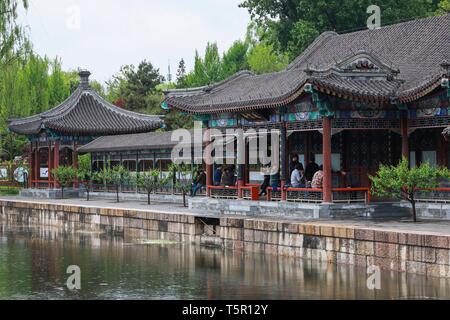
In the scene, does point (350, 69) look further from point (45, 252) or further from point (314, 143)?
point (45, 252)

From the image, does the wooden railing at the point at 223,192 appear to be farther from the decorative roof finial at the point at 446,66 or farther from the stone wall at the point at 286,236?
the decorative roof finial at the point at 446,66

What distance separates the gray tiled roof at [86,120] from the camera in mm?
53406

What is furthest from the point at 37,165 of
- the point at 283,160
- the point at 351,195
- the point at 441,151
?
the point at 441,151

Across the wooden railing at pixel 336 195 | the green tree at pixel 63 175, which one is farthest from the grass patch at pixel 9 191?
the wooden railing at pixel 336 195

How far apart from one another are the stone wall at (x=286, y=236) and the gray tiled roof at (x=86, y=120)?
35.4 ft

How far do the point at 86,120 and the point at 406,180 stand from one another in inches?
1182

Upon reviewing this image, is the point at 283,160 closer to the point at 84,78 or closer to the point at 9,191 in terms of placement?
the point at 84,78

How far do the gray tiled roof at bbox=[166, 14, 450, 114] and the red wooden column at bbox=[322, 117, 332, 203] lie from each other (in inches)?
59.0

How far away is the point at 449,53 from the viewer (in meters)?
32.6

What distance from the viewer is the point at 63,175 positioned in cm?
5081

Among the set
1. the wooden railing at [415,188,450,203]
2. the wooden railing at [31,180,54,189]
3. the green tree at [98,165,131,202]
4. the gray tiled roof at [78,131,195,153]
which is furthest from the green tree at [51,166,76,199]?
the wooden railing at [415,188,450,203]

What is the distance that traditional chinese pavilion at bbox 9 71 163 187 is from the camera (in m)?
53.5

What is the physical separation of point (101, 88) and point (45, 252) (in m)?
75.0

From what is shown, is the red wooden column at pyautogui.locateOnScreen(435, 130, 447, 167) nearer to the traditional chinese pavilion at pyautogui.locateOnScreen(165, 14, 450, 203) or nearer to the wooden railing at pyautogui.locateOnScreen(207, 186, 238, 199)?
the traditional chinese pavilion at pyautogui.locateOnScreen(165, 14, 450, 203)
